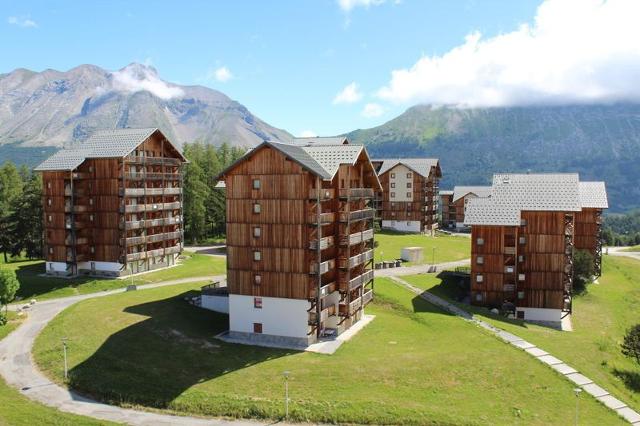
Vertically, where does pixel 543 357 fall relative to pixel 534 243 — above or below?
below

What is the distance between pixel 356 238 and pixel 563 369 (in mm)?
23732

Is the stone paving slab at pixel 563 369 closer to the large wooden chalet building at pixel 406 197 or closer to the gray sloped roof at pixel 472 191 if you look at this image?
the large wooden chalet building at pixel 406 197

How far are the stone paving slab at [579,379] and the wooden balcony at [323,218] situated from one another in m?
25.8

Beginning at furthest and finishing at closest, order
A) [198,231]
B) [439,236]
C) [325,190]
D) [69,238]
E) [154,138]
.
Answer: [439,236] → [198,231] → [154,138] → [69,238] → [325,190]

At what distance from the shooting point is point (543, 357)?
170ft

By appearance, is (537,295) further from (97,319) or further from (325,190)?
(97,319)

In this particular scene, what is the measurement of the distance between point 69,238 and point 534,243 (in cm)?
6554

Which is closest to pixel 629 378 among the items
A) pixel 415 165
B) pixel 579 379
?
pixel 579 379

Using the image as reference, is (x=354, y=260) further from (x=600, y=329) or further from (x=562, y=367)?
(x=600, y=329)

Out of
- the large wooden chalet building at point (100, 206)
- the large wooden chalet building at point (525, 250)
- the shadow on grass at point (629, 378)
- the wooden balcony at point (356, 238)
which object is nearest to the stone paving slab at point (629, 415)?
the shadow on grass at point (629, 378)

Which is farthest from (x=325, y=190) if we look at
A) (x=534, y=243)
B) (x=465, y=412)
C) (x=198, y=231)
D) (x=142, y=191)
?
(x=198, y=231)

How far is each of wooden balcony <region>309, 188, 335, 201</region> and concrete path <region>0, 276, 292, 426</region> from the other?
2175 cm

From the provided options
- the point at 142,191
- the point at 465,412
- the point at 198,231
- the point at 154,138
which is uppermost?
the point at 154,138

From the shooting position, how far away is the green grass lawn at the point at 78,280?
74125mm
